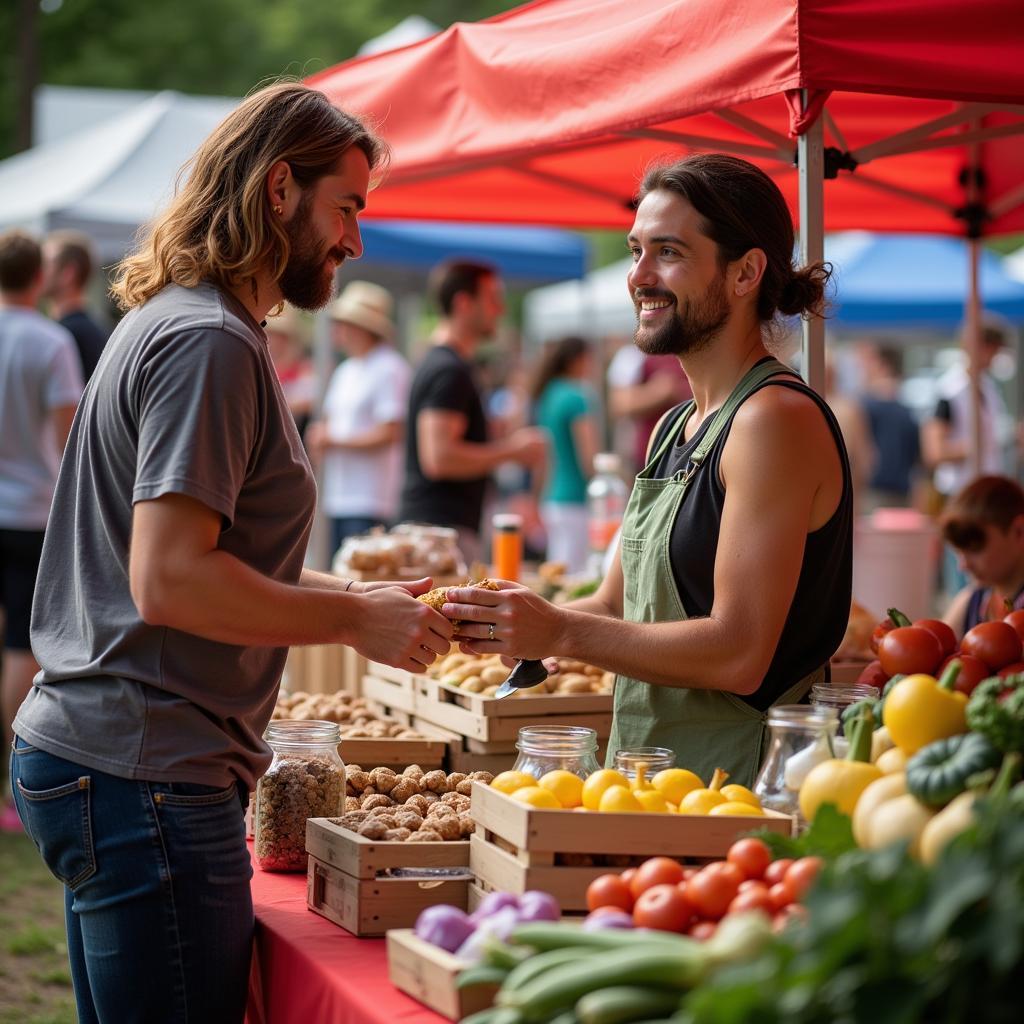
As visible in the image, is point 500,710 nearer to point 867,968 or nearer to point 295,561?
point 295,561

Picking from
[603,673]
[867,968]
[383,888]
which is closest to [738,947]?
[867,968]

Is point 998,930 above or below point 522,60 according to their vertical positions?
below

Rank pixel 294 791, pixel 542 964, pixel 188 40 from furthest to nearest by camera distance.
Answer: pixel 188 40
pixel 294 791
pixel 542 964

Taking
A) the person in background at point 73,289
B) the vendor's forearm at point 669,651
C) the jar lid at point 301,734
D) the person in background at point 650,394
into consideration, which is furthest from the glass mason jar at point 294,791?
the person in background at point 650,394

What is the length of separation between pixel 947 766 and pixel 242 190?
1.30 m

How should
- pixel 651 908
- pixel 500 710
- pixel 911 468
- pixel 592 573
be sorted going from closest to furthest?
pixel 651 908 < pixel 500 710 < pixel 592 573 < pixel 911 468

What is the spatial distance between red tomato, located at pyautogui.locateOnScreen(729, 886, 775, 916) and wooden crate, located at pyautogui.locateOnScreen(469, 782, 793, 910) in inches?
11.0

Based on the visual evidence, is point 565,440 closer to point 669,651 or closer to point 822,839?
point 669,651

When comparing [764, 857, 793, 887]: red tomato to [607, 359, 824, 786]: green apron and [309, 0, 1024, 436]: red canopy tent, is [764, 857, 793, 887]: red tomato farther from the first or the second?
[309, 0, 1024, 436]: red canopy tent

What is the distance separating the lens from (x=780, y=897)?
1.67 meters

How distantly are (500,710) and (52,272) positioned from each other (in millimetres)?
4240

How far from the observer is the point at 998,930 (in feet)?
4.21

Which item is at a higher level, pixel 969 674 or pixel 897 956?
pixel 969 674

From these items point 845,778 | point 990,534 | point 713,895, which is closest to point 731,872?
point 713,895
